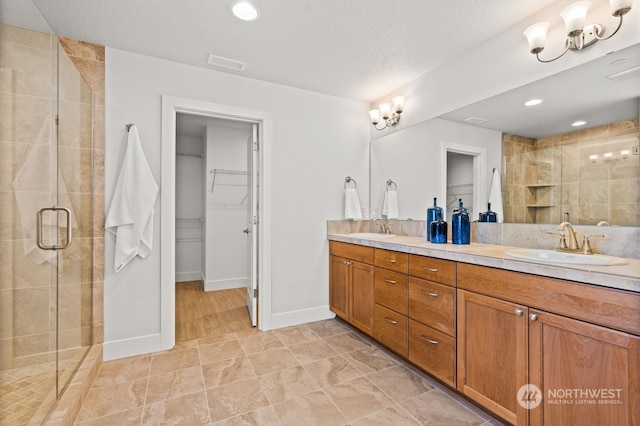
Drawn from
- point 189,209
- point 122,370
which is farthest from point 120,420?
point 189,209

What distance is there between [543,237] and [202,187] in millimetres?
4333

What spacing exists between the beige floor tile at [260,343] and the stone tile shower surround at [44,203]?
104 cm

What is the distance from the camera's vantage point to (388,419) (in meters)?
1.59

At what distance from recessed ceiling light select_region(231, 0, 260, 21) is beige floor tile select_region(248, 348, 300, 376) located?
7.80 feet

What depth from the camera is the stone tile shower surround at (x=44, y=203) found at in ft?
4.50

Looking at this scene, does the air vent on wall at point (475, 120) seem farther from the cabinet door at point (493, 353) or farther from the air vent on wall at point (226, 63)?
the air vent on wall at point (226, 63)

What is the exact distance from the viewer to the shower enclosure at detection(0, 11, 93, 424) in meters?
1.37

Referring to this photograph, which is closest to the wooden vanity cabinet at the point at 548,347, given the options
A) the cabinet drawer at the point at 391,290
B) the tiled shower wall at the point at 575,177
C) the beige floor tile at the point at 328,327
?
the cabinet drawer at the point at 391,290

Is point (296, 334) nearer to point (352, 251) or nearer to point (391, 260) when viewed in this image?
point (352, 251)

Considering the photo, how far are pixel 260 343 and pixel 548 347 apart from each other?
2.02 m

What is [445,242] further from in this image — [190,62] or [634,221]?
[190,62]

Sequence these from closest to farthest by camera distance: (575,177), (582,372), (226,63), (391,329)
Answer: (582,372)
(575,177)
(391,329)
(226,63)

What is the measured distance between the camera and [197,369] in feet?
6.89

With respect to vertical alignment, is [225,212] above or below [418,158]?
below
